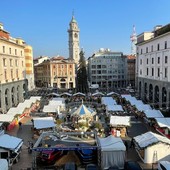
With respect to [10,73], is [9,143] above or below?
below

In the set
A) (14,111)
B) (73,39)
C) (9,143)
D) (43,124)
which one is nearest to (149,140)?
(9,143)

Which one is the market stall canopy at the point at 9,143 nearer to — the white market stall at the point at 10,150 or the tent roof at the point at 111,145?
the white market stall at the point at 10,150

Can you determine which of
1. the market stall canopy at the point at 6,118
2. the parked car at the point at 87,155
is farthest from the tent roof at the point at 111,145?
the market stall canopy at the point at 6,118

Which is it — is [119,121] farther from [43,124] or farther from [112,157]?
[43,124]

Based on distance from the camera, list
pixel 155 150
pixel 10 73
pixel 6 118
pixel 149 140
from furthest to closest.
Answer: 1. pixel 10 73
2. pixel 6 118
3. pixel 149 140
4. pixel 155 150

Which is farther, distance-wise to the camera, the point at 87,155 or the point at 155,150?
the point at 87,155

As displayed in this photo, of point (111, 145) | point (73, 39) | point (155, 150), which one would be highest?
point (73, 39)

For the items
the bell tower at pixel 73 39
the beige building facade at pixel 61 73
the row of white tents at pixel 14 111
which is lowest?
the row of white tents at pixel 14 111

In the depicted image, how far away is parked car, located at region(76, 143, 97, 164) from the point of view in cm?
1747

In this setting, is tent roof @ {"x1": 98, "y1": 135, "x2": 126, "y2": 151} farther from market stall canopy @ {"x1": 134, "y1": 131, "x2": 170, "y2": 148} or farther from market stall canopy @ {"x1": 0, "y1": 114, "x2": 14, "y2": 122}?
market stall canopy @ {"x1": 0, "y1": 114, "x2": 14, "y2": 122}

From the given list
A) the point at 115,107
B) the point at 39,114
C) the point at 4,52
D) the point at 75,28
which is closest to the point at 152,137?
the point at 115,107

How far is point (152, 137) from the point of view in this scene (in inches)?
710

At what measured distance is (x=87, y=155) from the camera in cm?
1756

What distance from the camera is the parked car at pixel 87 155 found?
17469mm
